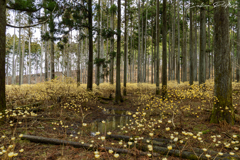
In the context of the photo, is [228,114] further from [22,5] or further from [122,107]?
[22,5]

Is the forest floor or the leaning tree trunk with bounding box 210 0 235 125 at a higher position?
the leaning tree trunk with bounding box 210 0 235 125

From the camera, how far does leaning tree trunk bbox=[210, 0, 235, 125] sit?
340 cm

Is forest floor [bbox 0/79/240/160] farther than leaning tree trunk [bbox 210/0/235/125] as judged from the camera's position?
No

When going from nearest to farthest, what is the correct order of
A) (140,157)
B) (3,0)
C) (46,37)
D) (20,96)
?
(140,157), (3,0), (20,96), (46,37)

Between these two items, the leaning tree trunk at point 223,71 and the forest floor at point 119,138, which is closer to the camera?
the forest floor at point 119,138

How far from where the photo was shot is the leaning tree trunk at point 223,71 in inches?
134

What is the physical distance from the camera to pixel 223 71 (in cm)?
343

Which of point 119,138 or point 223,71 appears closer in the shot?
point 119,138

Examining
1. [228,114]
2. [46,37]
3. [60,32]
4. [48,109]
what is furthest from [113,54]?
[228,114]

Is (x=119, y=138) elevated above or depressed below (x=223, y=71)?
below

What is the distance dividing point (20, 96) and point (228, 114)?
25.3ft

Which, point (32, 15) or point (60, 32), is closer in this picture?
point (32, 15)

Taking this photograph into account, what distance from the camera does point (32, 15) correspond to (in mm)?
4828

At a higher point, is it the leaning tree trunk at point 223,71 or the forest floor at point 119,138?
the leaning tree trunk at point 223,71
